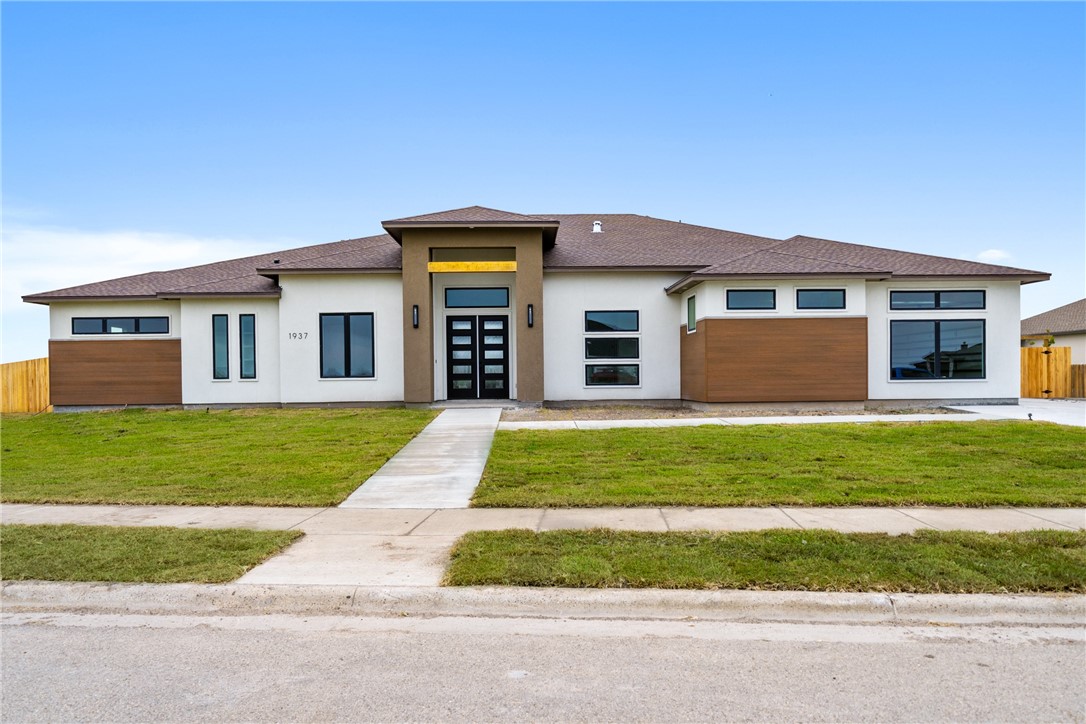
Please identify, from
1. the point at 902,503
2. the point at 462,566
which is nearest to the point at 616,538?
the point at 462,566

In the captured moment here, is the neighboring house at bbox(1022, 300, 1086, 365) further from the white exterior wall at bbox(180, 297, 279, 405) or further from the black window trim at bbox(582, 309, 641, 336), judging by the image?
the white exterior wall at bbox(180, 297, 279, 405)

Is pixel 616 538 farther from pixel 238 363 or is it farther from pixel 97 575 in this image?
pixel 238 363

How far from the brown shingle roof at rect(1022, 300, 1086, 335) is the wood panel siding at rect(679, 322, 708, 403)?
23683 mm

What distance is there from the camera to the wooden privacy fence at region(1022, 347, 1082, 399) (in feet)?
81.2

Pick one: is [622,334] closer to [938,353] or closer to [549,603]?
[938,353]

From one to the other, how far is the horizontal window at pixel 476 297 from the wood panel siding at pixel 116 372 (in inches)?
327

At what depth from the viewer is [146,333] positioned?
71.3 ft

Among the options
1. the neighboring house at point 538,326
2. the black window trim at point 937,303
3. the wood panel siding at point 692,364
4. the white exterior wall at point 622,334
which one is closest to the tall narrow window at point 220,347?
the neighboring house at point 538,326

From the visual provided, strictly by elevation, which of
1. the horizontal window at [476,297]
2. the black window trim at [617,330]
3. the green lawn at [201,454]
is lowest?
the green lawn at [201,454]

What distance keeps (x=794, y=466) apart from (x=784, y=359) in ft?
27.6

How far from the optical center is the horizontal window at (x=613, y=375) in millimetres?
20719

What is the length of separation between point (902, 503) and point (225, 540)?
720cm

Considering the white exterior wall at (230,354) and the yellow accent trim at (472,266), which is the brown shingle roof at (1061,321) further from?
the white exterior wall at (230,354)

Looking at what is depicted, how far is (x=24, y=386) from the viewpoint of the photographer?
23.7 meters
